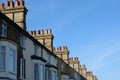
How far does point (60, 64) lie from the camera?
57719mm

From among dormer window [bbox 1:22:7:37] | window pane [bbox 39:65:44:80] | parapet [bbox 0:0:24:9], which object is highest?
parapet [bbox 0:0:24:9]

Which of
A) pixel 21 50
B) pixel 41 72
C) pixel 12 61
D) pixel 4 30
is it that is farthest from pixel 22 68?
pixel 4 30

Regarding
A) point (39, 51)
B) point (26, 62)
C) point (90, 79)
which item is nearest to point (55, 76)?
point (39, 51)

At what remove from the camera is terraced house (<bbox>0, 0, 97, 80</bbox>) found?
3473 cm

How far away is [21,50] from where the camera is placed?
3912 centimetres

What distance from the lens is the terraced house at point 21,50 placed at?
3473 centimetres

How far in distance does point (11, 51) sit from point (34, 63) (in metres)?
7.13

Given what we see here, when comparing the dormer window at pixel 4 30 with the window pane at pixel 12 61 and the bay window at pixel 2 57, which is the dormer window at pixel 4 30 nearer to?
the bay window at pixel 2 57

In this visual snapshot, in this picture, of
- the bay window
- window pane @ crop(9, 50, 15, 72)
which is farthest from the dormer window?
window pane @ crop(9, 50, 15, 72)

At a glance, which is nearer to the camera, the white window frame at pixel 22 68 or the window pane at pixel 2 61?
the window pane at pixel 2 61

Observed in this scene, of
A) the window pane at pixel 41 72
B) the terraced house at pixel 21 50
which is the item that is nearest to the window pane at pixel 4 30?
the terraced house at pixel 21 50

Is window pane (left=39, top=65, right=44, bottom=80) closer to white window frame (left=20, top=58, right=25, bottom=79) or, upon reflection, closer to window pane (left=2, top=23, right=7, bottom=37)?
white window frame (left=20, top=58, right=25, bottom=79)

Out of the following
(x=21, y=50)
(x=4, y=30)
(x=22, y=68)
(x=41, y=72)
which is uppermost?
(x=4, y=30)

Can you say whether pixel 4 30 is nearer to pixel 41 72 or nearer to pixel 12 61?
pixel 12 61
